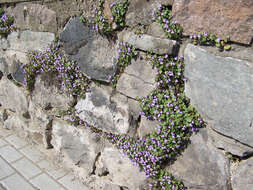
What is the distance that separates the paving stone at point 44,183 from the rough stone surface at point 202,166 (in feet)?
4.54

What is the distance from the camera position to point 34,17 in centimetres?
252

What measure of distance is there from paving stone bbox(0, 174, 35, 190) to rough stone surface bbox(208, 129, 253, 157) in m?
1.94

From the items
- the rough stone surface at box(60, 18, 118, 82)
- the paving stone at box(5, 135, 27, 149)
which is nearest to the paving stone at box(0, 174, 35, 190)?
the paving stone at box(5, 135, 27, 149)

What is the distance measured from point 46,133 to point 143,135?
1.38 metres

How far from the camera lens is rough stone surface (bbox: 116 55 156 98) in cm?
179

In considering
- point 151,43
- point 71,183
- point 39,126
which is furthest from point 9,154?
point 151,43

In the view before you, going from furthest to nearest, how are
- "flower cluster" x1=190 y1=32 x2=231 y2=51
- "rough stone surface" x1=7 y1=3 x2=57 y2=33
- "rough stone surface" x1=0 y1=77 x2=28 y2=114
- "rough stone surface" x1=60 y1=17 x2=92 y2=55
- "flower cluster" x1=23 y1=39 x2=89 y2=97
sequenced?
"rough stone surface" x1=0 y1=77 x2=28 y2=114 → "rough stone surface" x1=7 y1=3 x2=57 y2=33 → "flower cluster" x1=23 y1=39 x2=89 y2=97 → "rough stone surface" x1=60 y1=17 x2=92 y2=55 → "flower cluster" x1=190 y1=32 x2=231 y2=51

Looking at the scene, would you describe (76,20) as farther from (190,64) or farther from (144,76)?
(190,64)

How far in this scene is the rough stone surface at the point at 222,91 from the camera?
1353 millimetres

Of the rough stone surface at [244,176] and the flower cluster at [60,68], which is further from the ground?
the flower cluster at [60,68]

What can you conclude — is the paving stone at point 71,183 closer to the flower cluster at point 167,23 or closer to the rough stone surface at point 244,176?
the rough stone surface at point 244,176

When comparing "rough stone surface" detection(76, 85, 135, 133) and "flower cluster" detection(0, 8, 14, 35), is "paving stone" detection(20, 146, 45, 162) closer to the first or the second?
"rough stone surface" detection(76, 85, 135, 133)

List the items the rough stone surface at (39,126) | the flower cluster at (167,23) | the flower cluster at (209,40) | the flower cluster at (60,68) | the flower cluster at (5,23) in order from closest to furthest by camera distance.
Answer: the flower cluster at (209,40) < the flower cluster at (167,23) < the flower cluster at (60,68) < the rough stone surface at (39,126) < the flower cluster at (5,23)

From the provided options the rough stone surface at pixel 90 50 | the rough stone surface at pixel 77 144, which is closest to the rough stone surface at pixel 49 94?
the rough stone surface at pixel 77 144
